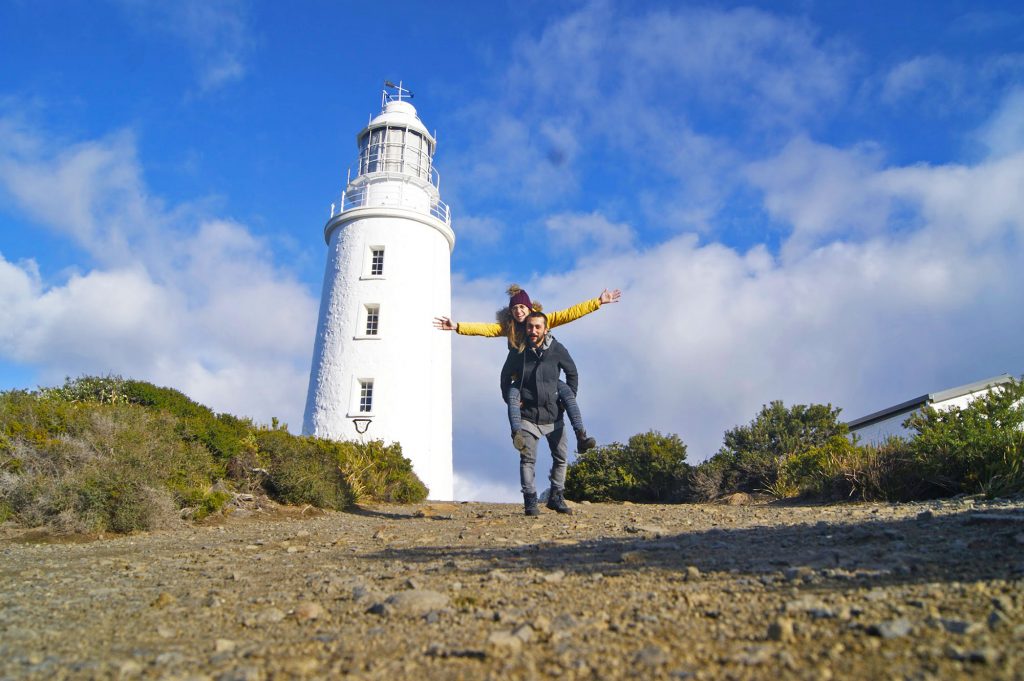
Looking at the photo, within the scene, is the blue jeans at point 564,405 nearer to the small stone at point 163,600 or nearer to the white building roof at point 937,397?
the small stone at point 163,600

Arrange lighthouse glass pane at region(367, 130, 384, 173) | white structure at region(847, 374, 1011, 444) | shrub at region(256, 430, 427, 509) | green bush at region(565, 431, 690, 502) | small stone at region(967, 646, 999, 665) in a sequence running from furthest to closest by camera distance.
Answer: lighthouse glass pane at region(367, 130, 384, 173)
white structure at region(847, 374, 1011, 444)
green bush at region(565, 431, 690, 502)
shrub at region(256, 430, 427, 509)
small stone at region(967, 646, 999, 665)

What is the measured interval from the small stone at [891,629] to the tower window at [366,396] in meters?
18.1

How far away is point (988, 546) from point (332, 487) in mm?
9932

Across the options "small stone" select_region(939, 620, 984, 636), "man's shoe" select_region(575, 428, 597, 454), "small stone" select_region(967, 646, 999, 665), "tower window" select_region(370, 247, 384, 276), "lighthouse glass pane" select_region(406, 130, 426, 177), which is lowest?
"small stone" select_region(967, 646, 999, 665)

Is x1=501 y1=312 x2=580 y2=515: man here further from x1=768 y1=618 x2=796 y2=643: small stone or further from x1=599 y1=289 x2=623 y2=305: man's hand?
x1=768 y1=618 x2=796 y2=643: small stone

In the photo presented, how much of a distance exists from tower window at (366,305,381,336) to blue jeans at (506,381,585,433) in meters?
A: 12.9

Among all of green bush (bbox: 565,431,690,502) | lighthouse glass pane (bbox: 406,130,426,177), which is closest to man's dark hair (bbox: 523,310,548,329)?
green bush (bbox: 565,431,690,502)

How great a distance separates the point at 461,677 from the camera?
99.6 inches

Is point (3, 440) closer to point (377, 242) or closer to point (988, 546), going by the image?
point (988, 546)

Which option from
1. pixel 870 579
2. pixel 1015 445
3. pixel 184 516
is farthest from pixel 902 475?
pixel 184 516

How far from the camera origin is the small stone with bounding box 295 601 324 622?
348 cm

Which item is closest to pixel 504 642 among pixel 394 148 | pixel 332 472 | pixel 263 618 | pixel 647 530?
pixel 263 618

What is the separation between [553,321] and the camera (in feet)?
28.3

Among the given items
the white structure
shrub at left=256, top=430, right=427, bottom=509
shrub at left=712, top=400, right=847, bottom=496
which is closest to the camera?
shrub at left=256, top=430, right=427, bottom=509
